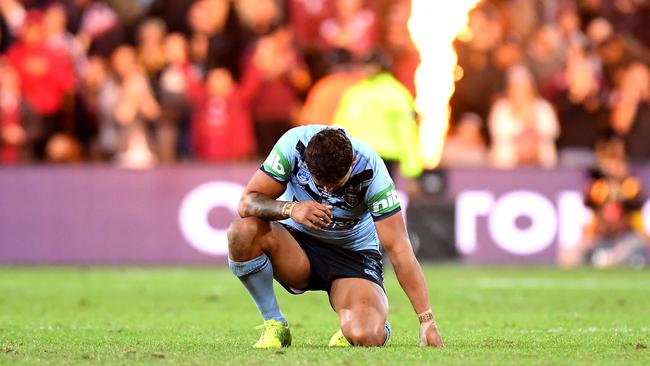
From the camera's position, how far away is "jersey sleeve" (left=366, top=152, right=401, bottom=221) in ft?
25.9

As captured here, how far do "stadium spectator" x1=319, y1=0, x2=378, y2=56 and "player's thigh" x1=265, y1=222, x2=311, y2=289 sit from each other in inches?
413

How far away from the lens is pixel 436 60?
760 inches

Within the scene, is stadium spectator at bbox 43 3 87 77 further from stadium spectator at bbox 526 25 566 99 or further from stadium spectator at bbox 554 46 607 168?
stadium spectator at bbox 554 46 607 168

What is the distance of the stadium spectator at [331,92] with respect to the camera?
17.0 meters

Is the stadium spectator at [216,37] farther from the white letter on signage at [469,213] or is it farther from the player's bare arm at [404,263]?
the player's bare arm at [404,263]

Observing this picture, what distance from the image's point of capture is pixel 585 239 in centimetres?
1822

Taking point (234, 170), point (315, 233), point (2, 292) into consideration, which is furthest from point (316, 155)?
point (234, 170)

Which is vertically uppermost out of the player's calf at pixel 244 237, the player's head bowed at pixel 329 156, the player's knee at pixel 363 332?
the player's head bowed at pixel 329 156

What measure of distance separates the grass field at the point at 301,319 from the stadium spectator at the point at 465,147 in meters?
1.76

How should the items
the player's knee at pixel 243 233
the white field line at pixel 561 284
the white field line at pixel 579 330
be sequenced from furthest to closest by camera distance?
the white field line at pixel 561 284
the white field line at pixel 579 330
the player's knee at pixel 243 233

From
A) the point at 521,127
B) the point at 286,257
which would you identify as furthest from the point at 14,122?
the point at 286,257

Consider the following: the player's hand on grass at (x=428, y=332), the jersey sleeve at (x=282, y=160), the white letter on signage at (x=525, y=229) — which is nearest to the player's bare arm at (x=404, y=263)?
the player's hand on grass at (x=428, y=332)

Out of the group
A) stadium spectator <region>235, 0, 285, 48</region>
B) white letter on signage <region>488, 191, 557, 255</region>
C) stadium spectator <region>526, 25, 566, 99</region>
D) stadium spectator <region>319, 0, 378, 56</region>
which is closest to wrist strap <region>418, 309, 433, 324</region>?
white letter on signage <region>488, 191, 557, 255</region>

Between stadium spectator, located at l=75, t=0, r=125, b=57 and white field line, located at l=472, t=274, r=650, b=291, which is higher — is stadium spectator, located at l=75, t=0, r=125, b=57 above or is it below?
above
